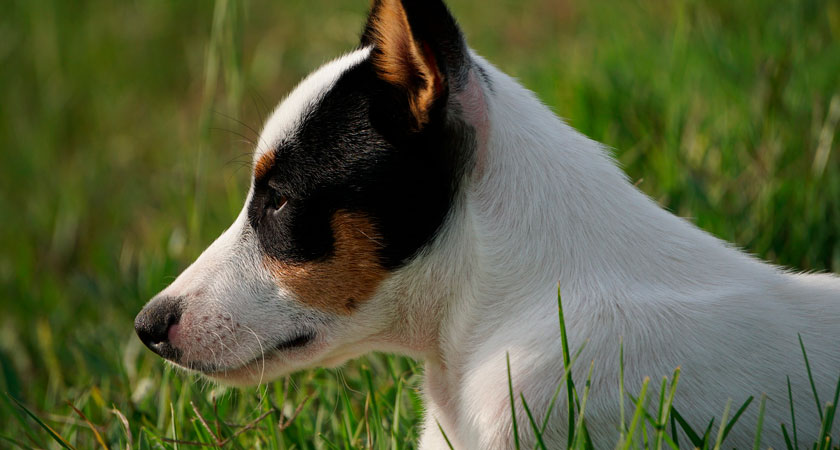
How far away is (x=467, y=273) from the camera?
8.02 feet

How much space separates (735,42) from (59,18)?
20.6 feet

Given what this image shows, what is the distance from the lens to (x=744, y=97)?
14.7ft

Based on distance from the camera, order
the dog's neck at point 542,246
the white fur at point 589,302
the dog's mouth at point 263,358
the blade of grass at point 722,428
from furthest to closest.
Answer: the dog's mouth at point 263,358 → the dog's neck at point 542,246 → the white fur at point 589,302 → the blade of grass at point 722,428

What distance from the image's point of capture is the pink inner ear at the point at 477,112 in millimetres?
2436

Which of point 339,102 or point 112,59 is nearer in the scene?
point 339,102

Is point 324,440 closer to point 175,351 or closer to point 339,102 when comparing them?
point 175,351

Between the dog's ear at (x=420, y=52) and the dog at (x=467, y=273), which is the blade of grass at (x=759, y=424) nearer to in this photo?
the dog at (x=467, y=273)

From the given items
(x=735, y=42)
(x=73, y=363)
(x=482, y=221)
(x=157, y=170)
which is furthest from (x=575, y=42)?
(x=482, y=221)

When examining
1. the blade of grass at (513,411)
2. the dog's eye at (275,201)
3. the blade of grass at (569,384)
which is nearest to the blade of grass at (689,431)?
the blade of grass at (569,384)

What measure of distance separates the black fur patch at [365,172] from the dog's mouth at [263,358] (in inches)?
8.5

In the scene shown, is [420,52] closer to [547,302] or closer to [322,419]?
[547,302]

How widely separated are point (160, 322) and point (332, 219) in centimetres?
57

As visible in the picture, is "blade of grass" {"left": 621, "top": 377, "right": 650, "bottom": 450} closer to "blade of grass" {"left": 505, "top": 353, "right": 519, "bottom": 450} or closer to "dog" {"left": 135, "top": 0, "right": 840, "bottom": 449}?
"dog" {"left": 135, "top": 0, "right": 840, "bottom": 449}

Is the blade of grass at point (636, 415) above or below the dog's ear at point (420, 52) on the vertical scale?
below
